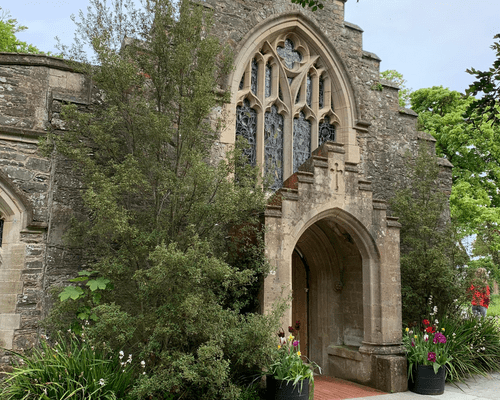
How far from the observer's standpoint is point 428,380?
7.51m

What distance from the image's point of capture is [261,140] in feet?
31.3

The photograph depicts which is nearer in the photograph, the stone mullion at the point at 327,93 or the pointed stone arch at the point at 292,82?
the pointed stone arch at the point at 292,82

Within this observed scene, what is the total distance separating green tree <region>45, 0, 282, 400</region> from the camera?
221 inches

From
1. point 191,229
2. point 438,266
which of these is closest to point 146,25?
point 191,229

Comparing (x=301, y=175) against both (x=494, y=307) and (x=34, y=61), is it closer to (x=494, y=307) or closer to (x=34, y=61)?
(x=34, y=61)

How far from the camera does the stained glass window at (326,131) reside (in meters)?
10.5

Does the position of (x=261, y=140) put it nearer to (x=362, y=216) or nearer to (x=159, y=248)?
(x=362, y=216)

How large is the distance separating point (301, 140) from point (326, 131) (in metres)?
0.74

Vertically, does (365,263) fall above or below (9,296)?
above

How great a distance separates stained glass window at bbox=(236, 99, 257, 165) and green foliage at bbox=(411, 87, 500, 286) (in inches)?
360

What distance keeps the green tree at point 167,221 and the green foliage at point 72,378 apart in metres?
0.28

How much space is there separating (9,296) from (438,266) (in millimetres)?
7568

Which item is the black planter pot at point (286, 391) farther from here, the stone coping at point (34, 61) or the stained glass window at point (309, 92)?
the stained glass window at point (309, 92)

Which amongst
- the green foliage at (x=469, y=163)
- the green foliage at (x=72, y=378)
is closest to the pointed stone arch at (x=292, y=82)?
the green foliage at (x=72, y=378)
